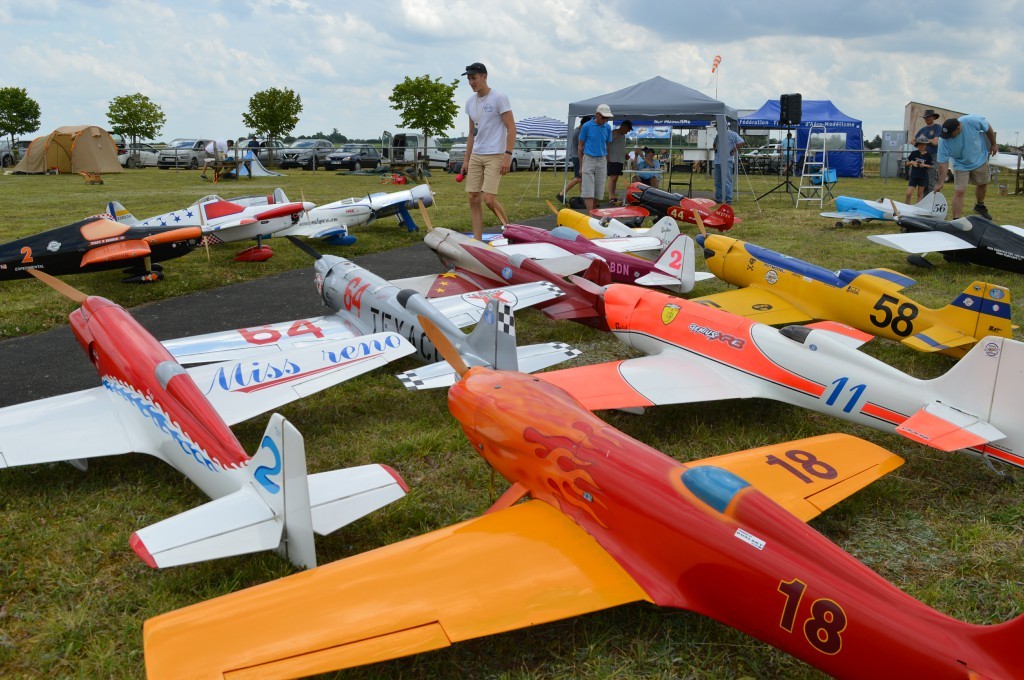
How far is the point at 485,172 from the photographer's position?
32.6 ft

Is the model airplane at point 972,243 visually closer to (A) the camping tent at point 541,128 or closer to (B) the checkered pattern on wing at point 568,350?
(B) the checkered pattern on wing at point 568,350

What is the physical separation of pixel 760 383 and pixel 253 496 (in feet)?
11.5

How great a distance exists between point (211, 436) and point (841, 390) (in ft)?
→ 12.7

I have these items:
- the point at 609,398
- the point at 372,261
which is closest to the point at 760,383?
the point at 609,398

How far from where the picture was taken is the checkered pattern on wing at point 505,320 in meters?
4.82

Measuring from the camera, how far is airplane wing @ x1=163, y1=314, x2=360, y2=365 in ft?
18.9

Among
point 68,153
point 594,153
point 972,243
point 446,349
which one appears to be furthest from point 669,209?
point 68,153

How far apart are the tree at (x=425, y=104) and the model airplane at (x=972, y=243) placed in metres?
36.7

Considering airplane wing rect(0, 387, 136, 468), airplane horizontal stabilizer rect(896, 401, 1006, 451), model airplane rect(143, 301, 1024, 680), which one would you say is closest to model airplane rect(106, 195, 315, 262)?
airplane wing rect(0, 387, 136, 468)

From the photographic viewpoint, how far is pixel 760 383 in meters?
5.00

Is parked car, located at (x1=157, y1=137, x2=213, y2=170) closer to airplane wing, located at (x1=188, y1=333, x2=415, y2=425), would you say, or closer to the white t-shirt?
the white t-shirt

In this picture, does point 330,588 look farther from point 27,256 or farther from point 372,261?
point 372,261

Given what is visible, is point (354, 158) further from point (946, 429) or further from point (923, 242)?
point (946, 429)

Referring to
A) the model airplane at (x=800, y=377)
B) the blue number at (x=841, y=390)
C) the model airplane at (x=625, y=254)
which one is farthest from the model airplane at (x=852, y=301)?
the blue number at (x=841, y=390)
